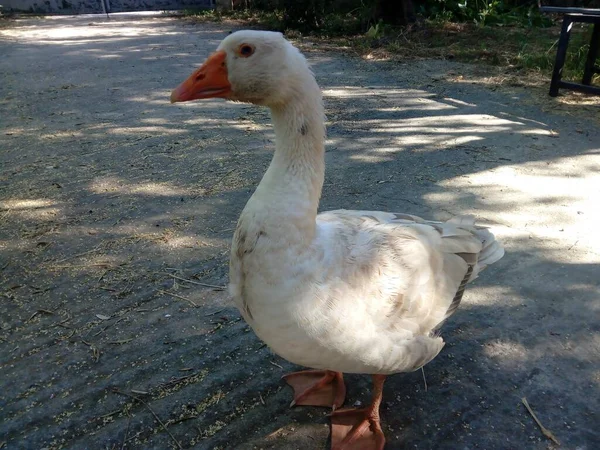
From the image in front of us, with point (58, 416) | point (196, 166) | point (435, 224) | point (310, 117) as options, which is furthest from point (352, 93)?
point (58, 416)

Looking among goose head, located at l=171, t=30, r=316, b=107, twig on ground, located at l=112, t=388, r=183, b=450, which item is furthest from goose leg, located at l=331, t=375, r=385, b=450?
goose head, located at l=171, t=30, r=316, b=107

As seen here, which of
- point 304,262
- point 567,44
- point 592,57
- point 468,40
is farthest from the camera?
point 468,40

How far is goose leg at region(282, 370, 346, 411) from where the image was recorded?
234cm

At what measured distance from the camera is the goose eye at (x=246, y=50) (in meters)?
1.80

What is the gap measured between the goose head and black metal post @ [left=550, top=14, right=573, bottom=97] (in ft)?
19.3

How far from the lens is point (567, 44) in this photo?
629cm

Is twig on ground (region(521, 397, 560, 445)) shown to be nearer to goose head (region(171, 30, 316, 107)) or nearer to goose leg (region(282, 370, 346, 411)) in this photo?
goose leg (region(282, 370, 346, 411))

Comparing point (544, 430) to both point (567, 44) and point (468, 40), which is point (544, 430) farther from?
point (468, 40)

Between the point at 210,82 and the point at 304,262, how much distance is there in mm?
796

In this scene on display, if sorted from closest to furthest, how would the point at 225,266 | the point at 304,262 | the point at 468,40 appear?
the point at 304,262
the point at 225,266
the point at 468,40

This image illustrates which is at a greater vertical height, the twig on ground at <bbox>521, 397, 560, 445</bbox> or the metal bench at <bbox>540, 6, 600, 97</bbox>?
the metal bench at <bbox>540, 6, 600, 97</bbox>

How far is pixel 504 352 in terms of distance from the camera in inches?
102

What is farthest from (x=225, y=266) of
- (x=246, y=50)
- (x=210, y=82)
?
(x=246, y=50)

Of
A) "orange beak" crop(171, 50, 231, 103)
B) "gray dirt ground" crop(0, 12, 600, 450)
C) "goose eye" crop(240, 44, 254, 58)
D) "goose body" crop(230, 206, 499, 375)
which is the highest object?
"goose eye" crop(240, 44, 254, 58)
